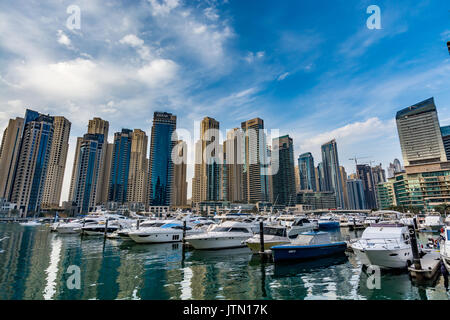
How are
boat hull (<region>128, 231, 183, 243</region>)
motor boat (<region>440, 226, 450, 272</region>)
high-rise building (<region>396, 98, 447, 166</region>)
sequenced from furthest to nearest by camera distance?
high-rise building (<region>396, 98, 447, 166</region>) → boat hull (<region>128, 231, 183, 243</region>) → motor boat (<region>440, 226, 450, 272</region>)

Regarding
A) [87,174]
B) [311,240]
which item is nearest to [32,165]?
[87,174]

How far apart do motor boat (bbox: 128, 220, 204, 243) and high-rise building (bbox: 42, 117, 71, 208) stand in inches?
7104

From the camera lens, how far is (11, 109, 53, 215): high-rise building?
139m

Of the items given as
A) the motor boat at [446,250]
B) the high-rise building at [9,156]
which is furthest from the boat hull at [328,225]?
the high-rise building at [9,156]

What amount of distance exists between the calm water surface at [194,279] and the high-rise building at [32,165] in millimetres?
154629

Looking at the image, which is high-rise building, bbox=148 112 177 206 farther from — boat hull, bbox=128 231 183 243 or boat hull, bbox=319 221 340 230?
boat hull, bbox=128 231 183 243

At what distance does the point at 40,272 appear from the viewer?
626 inches

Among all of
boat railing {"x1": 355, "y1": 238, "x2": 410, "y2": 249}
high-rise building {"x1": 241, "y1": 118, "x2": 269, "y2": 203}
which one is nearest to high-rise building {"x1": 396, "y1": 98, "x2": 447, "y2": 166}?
high-rise building {"x1": 241, "y1": 118, "x2": 269, "y2": 203}

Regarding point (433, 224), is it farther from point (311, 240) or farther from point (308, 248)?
point (308, 248)

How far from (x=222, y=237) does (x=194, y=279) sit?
10.6 metres
